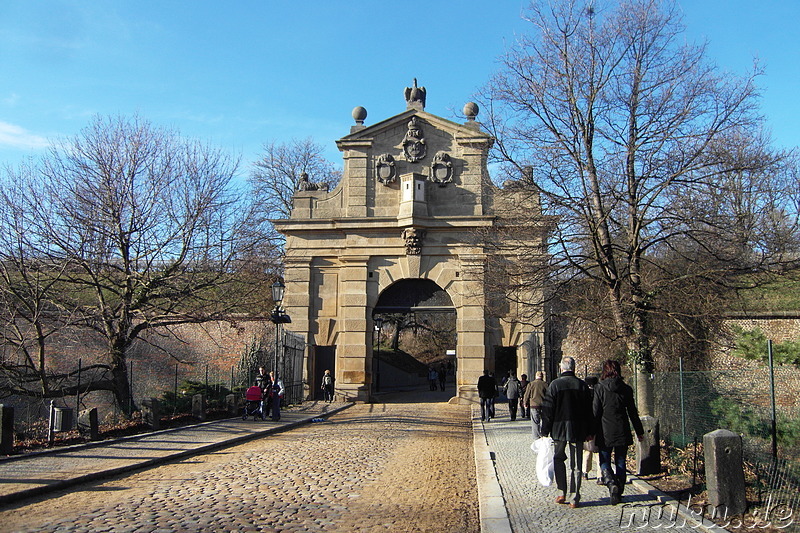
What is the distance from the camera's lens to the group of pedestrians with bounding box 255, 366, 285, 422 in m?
19.9

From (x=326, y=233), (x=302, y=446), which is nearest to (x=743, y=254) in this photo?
(x=302, y=446)

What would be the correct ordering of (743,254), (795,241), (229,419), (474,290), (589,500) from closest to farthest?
(589,500)
(795,241)
(743,254)
(229,419)
(474,290)

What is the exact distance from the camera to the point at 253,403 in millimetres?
20438

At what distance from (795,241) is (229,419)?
15044 mm

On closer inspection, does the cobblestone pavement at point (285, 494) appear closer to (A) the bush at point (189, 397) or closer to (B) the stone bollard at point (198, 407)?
(B) the stone bollard at point (198, 407)

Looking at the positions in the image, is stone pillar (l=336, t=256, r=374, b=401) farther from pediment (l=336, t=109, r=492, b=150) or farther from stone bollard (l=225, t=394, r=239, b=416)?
stone bollard (l=225, t=394, r=239, b=416)

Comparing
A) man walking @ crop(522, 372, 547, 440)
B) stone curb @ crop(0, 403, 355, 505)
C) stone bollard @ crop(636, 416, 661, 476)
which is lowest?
stone curb @ crop(0, 403, 355, 505)

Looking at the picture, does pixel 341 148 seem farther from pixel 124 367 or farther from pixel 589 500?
pixel 589 500

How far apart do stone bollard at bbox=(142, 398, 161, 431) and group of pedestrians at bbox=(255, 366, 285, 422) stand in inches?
143

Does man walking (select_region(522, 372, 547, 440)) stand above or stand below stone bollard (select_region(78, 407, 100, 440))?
above

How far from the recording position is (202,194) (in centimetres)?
1986

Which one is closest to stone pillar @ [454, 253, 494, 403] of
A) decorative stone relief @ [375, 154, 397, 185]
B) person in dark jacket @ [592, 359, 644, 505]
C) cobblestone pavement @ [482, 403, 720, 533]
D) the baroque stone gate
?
the baroque stone gate

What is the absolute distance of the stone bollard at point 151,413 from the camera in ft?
55.6

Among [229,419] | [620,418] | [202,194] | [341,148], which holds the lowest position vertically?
[229,419]
